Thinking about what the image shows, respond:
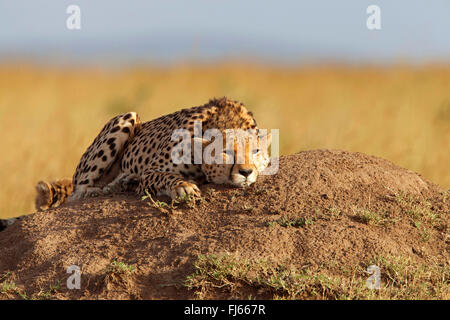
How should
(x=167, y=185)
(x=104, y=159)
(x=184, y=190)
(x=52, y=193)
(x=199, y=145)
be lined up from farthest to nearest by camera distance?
1. (x=52, y=193)
2. (x=104, y=159)
3. (x=199, y=145)
4. (x=167, y=185)
5. (x=184, y=190)

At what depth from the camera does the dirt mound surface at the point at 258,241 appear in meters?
3.54

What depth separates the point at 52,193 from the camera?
5801 millimetres

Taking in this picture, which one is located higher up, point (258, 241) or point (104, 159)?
point (104, 159)

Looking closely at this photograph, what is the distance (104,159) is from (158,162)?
0.78 meters

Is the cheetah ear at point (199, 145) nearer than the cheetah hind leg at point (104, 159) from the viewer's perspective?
Yes

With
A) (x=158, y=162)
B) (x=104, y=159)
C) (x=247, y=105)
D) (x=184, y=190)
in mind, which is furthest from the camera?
(x=247, y=105)

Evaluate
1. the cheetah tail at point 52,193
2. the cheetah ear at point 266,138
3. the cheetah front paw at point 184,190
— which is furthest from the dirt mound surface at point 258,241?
the cheetah tail at point 52,193

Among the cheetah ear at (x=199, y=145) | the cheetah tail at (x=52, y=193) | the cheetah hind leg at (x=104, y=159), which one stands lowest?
the cheetah tail at (x=52, y=193)

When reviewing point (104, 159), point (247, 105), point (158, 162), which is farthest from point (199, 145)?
point (247, 105)

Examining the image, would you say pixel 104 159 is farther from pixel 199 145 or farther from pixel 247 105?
pixel 247 105

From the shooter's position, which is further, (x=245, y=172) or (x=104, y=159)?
(x=104, y=159)

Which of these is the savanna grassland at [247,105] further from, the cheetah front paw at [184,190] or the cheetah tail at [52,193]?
the cheetah front paw at [184,190]

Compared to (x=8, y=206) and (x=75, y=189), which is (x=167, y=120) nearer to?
(x=75, y=189)

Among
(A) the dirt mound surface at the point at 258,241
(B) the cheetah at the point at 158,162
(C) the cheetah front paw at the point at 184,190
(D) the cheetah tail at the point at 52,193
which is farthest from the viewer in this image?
(D) the cheetah tail at the point at 52,193
